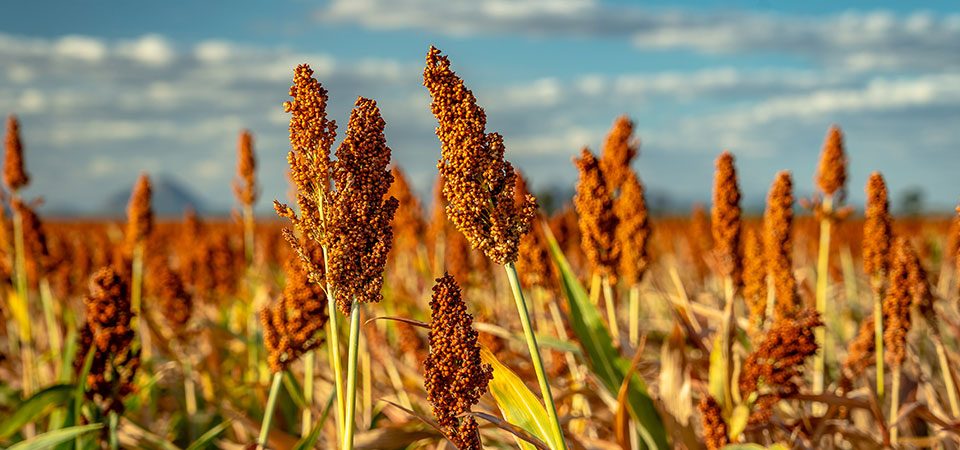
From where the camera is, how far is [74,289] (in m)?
11.0

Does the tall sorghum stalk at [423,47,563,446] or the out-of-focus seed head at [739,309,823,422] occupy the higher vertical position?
the tall sorghum stalk at [423,47,563,446]

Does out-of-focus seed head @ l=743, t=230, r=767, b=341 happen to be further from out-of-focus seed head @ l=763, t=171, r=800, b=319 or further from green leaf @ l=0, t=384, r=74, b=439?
green leaf @ l=0, t=384, r=74, b=439

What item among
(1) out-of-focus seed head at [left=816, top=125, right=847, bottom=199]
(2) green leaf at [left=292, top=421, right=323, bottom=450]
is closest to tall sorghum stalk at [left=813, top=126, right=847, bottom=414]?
(1) out-of-focus seed head at [left=816, top=125, right=847, bottom=199]

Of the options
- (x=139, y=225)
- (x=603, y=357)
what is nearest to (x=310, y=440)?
(x=603, y=357)

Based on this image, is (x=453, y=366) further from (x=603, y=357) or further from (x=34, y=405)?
(x=34, y=405)

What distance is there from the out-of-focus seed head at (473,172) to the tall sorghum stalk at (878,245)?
10.4 feet

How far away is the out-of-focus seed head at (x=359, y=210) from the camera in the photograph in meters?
2.40

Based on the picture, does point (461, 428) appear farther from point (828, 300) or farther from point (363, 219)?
point (828, 300)

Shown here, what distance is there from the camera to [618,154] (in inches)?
235

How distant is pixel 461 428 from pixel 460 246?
18.4 ft

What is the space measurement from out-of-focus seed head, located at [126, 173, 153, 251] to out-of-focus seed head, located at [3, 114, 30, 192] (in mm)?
952

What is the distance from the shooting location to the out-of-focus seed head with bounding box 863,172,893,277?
16.6 ft

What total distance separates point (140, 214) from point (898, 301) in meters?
6.16

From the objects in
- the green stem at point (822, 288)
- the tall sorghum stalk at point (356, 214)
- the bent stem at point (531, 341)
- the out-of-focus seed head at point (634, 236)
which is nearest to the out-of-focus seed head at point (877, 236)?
the green stem at point (822, 288)
